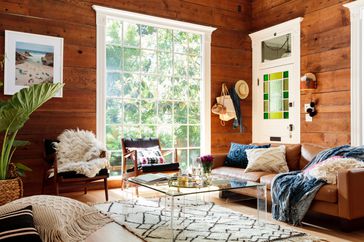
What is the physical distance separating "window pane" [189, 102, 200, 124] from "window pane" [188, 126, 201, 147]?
0.34 ft

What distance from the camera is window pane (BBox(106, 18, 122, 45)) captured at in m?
5.30

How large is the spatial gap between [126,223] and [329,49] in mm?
3800

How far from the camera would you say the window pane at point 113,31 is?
530 centimetres

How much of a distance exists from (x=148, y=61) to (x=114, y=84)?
682 mm

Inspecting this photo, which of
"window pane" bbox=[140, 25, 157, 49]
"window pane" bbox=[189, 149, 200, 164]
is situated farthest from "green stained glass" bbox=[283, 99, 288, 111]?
"window pane" bbox=[140, 25, 157, 49]

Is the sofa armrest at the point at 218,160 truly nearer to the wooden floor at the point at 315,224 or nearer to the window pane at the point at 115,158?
the wooden floor at the point at 315,224

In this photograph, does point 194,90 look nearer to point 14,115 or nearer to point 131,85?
point 131,85

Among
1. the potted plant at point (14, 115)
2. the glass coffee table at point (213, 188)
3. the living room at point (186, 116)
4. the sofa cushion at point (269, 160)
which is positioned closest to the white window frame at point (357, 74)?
the living room at point (186, 116)

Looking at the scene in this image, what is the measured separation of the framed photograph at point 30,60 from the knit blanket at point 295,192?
Result: 3139 millimetres

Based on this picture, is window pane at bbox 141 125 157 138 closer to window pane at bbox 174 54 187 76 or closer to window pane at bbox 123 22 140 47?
window pane at bbox 174 54 187 76

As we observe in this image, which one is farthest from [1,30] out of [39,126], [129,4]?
[129,4]

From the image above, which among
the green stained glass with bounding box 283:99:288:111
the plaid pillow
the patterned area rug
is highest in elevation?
the green stained glass with bounding box 283:99:288:111

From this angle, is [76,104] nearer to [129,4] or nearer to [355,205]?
[129,4]

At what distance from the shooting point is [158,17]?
221 inches
